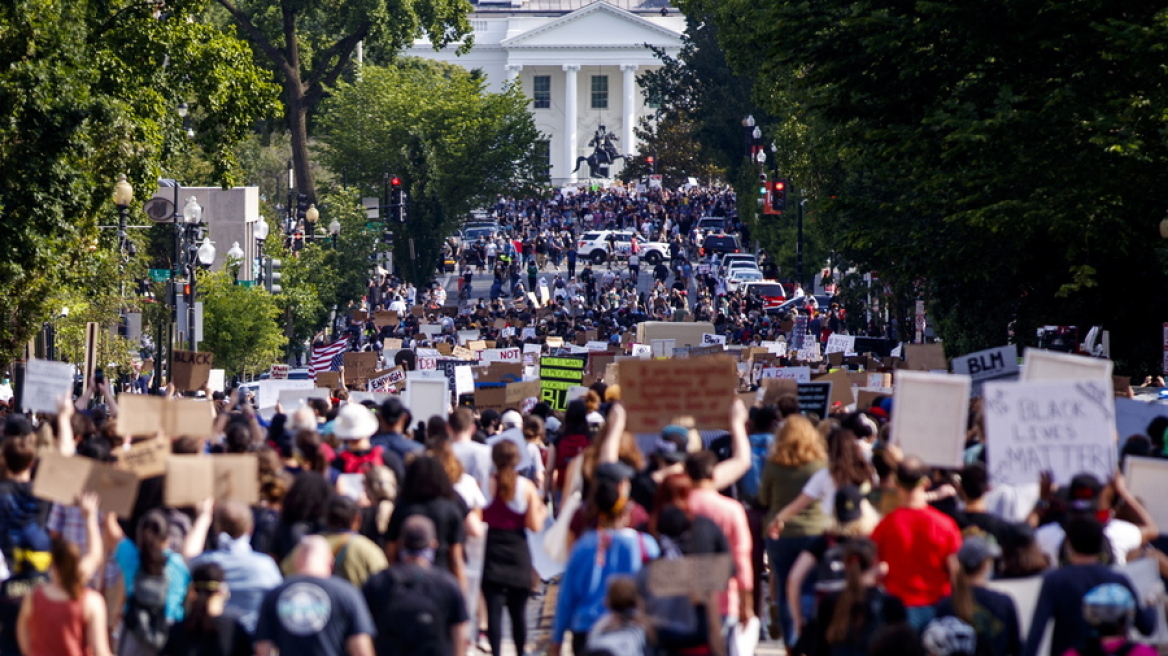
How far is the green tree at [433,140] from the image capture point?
230ft

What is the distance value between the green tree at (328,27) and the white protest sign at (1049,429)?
4939 centimetres

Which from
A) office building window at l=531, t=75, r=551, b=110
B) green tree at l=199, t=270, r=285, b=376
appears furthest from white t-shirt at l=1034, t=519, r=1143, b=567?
office building window at l=531, t=75, r=551, b=110

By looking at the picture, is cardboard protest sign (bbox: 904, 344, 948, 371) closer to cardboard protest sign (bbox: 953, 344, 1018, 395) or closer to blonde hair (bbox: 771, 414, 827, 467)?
cardboard protest sign (bbox: 953, 344, 1018, 395)

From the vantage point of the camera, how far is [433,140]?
7156 centimetres

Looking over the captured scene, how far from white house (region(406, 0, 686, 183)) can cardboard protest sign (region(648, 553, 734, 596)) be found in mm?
135883

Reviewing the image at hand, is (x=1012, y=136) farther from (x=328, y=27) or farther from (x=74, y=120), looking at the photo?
(x=328, y=27)

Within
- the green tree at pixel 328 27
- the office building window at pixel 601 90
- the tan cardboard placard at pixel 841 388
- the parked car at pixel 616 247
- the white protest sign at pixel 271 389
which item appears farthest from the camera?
the office building window at pixel 601 90

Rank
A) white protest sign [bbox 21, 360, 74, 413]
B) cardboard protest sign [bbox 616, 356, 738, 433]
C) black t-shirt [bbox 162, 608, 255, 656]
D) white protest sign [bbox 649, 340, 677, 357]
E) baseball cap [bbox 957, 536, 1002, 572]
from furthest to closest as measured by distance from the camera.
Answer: white protest sign [bbox 649, 340, 677, 357]
white protest sign [bbox 21, 360, 74, 413]
cardboard protest sign [bbox 616, 356, 738, 433]
black t-shirt [bbox 162, 608, 255, 656]
baseball cap [bbox 957, 536, 1002, 572]

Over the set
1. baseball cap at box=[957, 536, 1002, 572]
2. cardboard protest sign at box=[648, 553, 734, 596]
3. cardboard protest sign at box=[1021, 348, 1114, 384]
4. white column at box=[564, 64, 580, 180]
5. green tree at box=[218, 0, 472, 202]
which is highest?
white column at box=[564, 64, 580, 180]

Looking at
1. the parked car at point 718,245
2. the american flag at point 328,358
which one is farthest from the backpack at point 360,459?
the parked car at point 718,245

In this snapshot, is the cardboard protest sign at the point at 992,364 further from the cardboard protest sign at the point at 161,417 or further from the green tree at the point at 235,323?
the green tree at the point at 235,323

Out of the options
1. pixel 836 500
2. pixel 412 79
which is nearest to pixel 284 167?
pixel 412 79

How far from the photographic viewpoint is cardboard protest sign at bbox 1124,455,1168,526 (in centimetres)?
870

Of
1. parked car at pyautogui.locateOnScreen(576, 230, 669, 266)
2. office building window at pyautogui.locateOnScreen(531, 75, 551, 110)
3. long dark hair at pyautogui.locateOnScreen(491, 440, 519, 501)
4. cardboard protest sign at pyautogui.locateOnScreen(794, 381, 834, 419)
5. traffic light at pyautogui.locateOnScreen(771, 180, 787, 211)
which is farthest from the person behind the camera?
office building window at pyautogui.locateOnScreen(531, 75, 551, 110)
